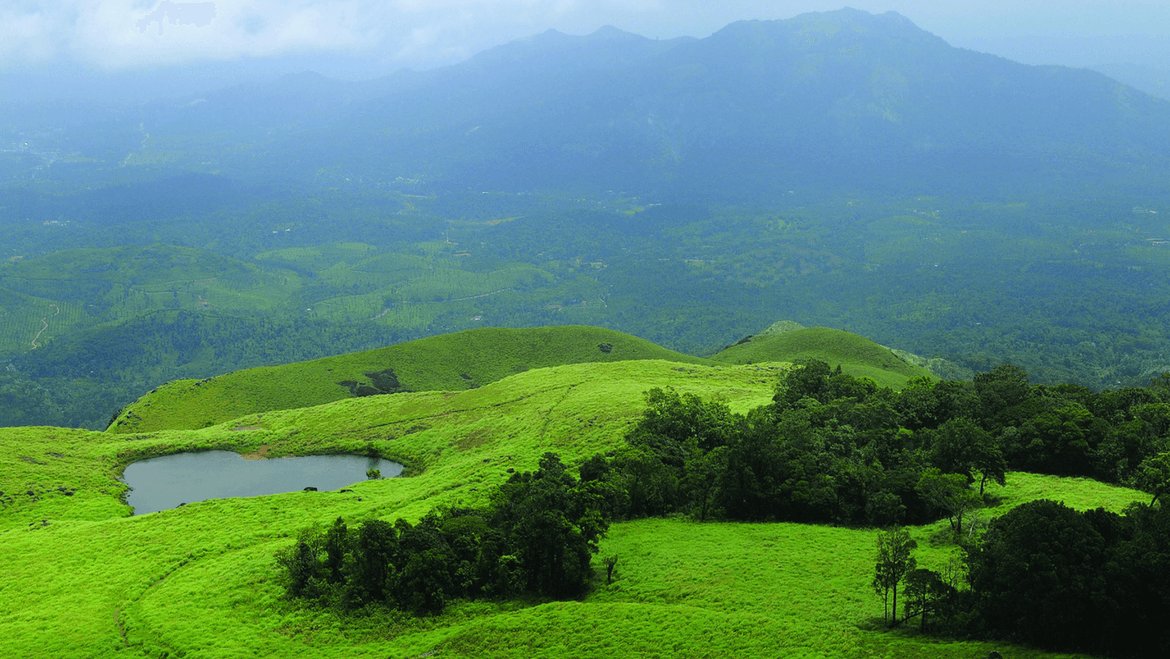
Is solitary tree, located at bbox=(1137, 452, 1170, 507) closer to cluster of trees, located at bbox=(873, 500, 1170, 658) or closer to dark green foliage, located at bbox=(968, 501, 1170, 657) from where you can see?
cluster of trees, located at bbox=(873, 500, 1170, 658)

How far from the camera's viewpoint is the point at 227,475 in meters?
96.6

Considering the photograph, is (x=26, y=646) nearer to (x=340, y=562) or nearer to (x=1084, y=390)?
(x=340, y=562)

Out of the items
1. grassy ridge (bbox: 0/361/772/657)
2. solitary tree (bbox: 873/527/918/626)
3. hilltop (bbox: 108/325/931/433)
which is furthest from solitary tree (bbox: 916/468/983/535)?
hilltop (bbox: 108/325/931/433)

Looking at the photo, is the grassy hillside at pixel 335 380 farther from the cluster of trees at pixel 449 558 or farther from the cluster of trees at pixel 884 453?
the cluster of trees at pixel 449 558

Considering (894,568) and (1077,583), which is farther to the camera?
(894,568)

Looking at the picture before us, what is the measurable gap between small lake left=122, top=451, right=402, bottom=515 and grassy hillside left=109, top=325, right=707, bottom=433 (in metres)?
39.4

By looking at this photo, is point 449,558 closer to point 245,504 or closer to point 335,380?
point 245,504

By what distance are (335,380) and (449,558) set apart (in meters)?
119

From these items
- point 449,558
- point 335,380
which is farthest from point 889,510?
point 335,380

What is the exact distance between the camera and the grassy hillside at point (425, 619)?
4778cm

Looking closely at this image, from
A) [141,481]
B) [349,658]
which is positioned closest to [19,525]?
[141,481]

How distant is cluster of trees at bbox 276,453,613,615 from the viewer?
2152 inches

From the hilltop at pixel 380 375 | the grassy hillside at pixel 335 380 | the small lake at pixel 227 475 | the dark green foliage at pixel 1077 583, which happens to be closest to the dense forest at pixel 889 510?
the dark green foliage at pixel 1077 583

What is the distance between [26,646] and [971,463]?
74146 millimetres
